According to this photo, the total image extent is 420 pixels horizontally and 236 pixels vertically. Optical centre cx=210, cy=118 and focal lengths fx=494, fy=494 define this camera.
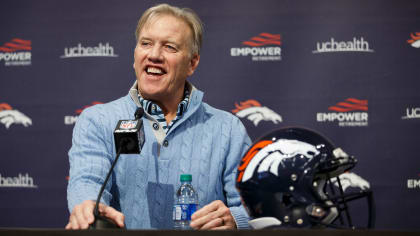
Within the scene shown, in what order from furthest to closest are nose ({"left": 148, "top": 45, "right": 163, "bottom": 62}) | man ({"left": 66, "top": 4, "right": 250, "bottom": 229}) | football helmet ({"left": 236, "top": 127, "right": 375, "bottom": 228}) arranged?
nose ({"left": 148, "top": 45, "right": 163, "bottom": 62}) < man ({"left": 66, "top": 4, "right": 250, "bottom": 229}) < football helmet ({"left": 236, "top": 127, "right": 375, "bottom": 228})

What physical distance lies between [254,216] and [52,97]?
2.35 m

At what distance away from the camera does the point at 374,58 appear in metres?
3.22

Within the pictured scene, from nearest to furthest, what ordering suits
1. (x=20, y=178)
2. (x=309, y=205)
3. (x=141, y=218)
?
(x=309, y=205)
(x=141, y=218)
(x=20, y=178)

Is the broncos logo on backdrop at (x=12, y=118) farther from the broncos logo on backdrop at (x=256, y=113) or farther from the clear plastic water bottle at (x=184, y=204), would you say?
the clear plastic water bottle at (x=184, y=204)

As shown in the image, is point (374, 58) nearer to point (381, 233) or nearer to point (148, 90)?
point (148, 90)

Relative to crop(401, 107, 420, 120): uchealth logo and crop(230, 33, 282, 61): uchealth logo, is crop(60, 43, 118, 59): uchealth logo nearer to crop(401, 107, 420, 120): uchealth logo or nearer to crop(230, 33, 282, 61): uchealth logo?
crop(230, 33, 282, 61): uchealth logo

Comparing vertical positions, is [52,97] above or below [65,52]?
below

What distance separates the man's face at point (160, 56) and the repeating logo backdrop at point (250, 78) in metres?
1.24

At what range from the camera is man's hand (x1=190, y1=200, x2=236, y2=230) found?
59.1 inches

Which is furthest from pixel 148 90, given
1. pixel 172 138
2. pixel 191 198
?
pixel 191 198

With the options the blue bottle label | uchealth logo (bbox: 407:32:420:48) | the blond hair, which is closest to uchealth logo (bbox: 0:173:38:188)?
the blond hair

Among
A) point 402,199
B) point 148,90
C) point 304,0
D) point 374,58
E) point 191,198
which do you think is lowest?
point 402,199

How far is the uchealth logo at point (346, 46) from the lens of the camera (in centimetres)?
323

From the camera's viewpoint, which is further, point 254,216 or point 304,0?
point 304,0
